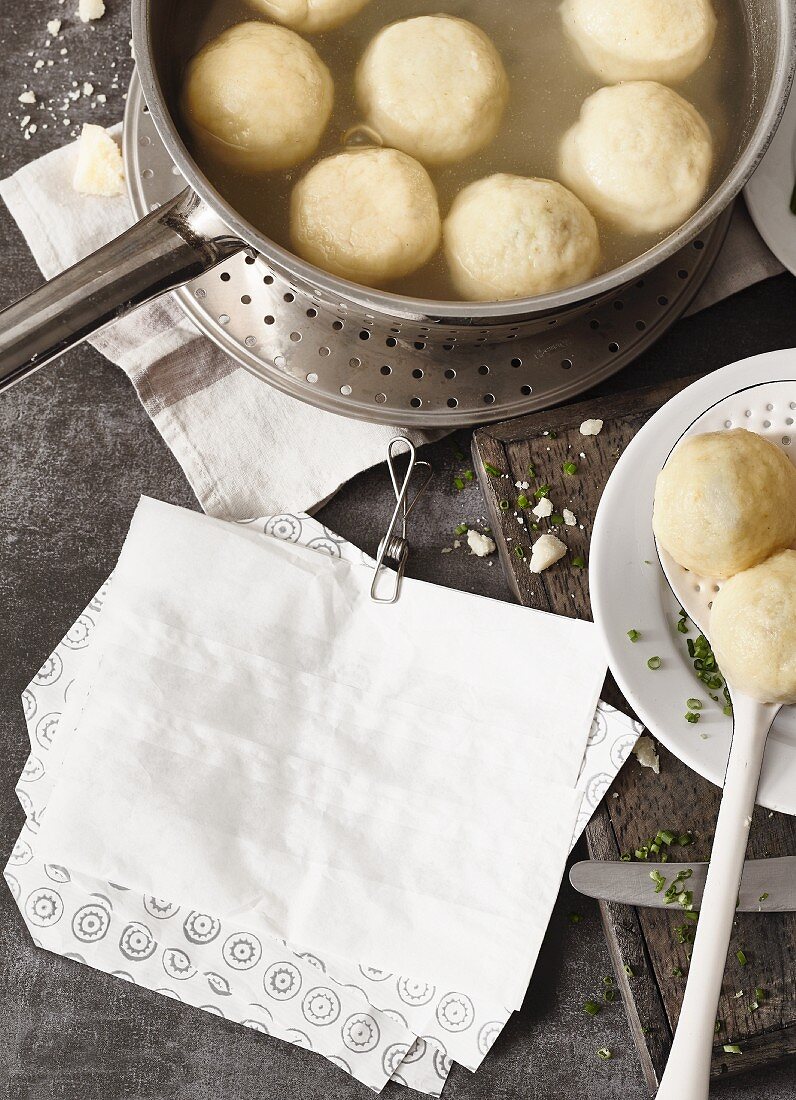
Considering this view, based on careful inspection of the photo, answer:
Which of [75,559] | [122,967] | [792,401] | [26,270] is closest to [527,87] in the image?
[792,401]

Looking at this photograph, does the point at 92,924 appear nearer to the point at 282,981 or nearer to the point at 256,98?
the point at 282,981

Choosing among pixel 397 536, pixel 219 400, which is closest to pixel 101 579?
pixel 219 400

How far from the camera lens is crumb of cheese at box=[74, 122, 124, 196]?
113 cm

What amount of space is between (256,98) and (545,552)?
1.92 feet

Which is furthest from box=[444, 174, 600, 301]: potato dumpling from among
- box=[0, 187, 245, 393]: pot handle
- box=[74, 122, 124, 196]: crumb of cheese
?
box=[74, 122, 124, 196]: crumb of cheese

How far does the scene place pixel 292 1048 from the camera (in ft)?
3.70

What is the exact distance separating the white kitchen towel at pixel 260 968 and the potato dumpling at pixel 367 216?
1.85ft

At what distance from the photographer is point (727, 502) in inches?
36.2

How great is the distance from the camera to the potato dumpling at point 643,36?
958 mm

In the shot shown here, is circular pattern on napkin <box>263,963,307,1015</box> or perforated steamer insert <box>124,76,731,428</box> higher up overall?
perforated steamer insert <box>124,76,731,428</box>

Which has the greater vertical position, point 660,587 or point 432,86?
point 432,86

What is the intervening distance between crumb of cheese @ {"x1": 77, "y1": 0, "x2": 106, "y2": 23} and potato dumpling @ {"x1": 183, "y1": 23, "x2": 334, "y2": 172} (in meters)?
0.33

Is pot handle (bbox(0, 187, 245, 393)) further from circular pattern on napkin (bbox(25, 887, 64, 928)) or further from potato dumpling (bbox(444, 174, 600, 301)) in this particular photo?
circular pattern on napkin (bbox(25, 887, 64, 928))

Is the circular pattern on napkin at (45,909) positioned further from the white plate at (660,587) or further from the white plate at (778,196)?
the white plate at (778,196)
